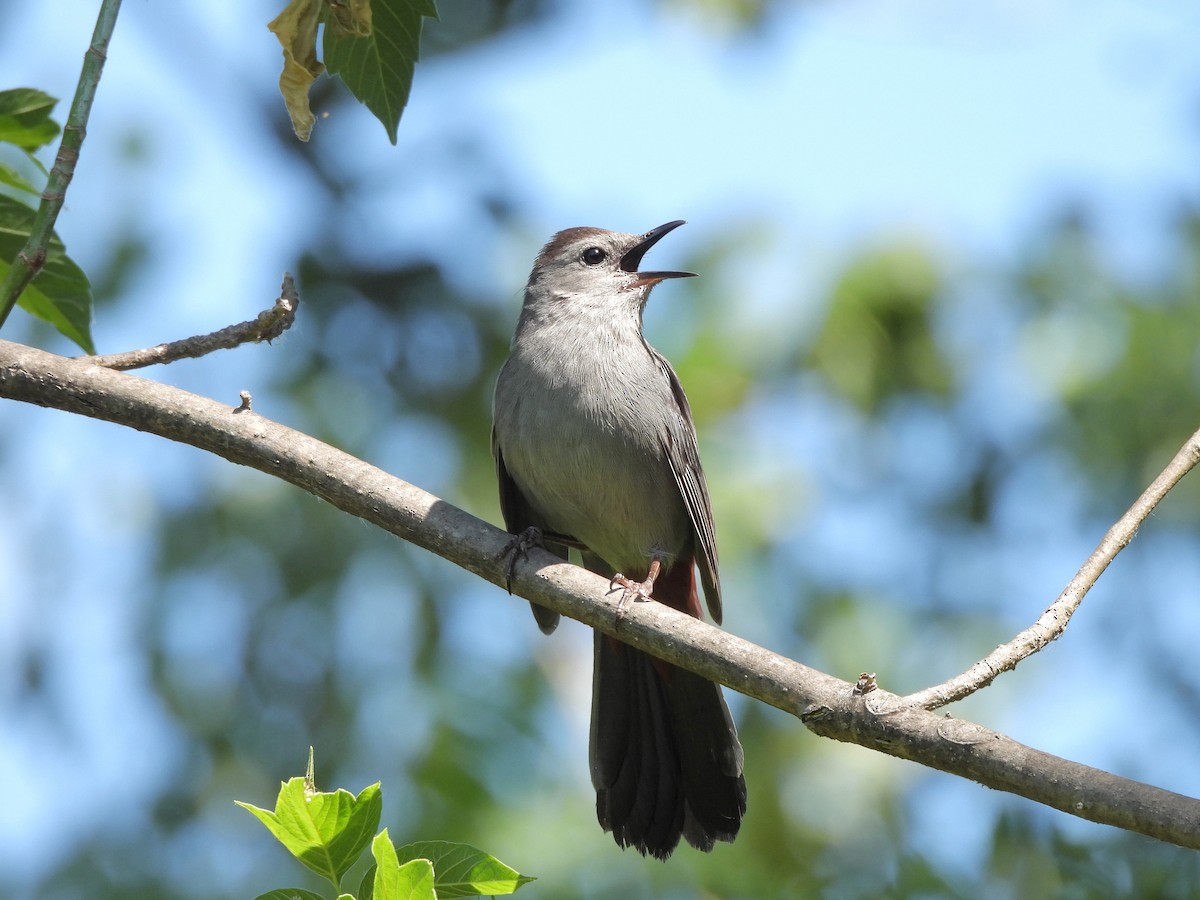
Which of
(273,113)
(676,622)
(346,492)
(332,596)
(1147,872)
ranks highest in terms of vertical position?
(273,113)

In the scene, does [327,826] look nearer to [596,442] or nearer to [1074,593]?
[1074,593]

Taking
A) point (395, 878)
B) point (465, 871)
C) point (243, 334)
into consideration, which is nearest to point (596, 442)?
point (243, 334)

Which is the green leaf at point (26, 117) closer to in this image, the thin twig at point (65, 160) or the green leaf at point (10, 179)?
the green leaf at point (10, 179)

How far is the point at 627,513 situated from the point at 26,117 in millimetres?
2689

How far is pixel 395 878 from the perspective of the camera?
2.05m

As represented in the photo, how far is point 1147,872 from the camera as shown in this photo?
3971 mm

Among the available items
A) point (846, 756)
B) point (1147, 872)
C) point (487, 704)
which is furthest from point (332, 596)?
point (1147, 872)

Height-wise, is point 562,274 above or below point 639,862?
above

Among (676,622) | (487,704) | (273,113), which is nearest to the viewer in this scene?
(676,622)

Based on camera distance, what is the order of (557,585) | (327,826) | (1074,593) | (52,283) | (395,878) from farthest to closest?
(557,585)
(52,283)
(1074,593)
(327,826)
(395,878)

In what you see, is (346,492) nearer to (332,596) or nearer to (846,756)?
(332,596)

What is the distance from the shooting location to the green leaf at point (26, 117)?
3.22m

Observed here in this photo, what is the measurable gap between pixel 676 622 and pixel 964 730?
787 millimetres

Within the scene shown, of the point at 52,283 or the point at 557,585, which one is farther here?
the point at 557,585
